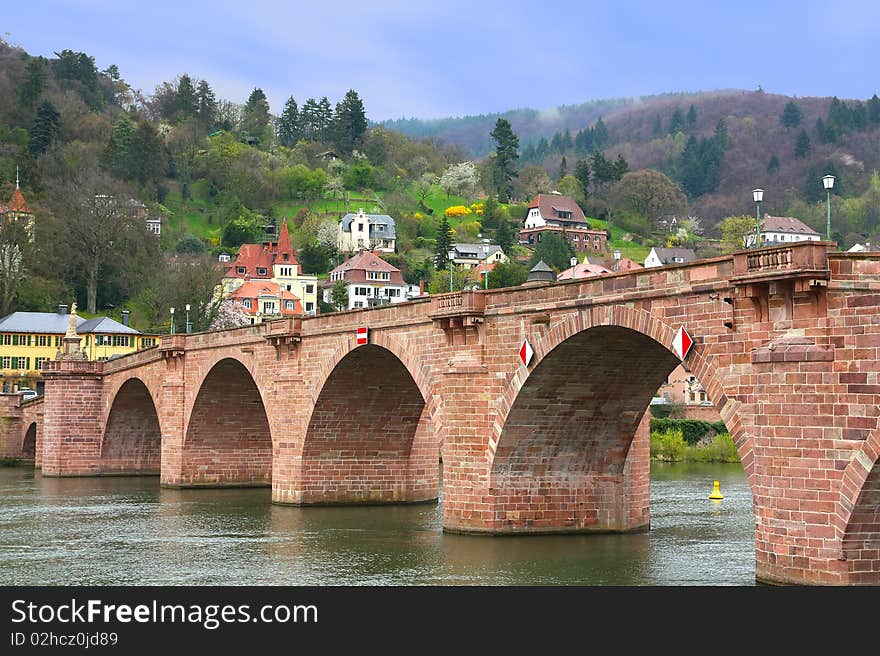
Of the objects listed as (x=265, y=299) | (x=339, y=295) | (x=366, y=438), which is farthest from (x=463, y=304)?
(x=265, y=299)

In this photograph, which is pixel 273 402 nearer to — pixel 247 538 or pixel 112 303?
pixel 247 538

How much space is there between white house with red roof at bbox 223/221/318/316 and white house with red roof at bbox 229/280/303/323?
9.04 ft

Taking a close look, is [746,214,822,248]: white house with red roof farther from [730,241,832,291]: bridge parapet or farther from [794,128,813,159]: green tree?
[730,241,832,291]: bridge parapet

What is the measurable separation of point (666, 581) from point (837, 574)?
19.8 ft

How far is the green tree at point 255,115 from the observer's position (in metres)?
190

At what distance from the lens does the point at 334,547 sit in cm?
3625

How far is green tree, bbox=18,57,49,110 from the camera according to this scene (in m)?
146

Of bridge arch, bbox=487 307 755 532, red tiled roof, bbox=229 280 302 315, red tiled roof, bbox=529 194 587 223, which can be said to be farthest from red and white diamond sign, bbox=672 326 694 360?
red tiled roof, bbox=529 194 587 223

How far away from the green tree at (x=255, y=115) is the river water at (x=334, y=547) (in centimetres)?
14174

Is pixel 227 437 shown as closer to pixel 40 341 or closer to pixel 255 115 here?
pixel 40 341

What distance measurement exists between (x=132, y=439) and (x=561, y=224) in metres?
102

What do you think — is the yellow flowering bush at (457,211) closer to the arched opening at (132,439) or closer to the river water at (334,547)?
the arched opening at (132,439)

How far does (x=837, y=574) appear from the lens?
76.8 ft
